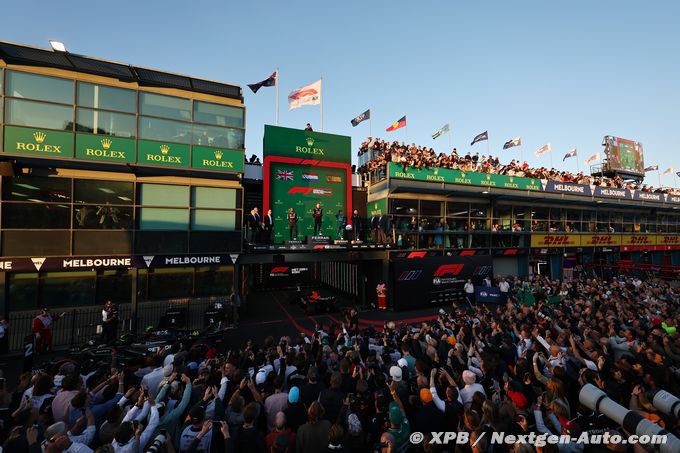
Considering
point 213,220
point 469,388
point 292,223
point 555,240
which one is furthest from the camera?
point 555,240

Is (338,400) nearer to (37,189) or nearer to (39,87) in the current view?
(37,189)

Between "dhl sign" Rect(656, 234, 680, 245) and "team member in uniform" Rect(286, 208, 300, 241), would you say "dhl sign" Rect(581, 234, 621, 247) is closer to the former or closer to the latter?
"dhl sign" Rect(656, 234, 680, 245)

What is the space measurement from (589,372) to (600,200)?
119 feet

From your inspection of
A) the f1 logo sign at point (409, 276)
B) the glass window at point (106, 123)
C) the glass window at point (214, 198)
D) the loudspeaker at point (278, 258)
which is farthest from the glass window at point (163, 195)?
the f1 logo sign at point (409, 276)

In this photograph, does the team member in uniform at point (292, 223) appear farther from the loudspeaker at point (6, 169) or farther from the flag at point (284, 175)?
the loudspeaker at point (6, 169)

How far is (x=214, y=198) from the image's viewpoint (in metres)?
16.1

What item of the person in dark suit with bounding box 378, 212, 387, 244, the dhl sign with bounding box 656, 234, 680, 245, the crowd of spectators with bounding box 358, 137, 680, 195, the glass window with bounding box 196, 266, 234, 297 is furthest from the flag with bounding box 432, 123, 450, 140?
the dhl sign with bounding box 656, 234, 680, 245

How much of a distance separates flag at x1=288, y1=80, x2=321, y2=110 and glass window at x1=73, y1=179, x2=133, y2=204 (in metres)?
11.8

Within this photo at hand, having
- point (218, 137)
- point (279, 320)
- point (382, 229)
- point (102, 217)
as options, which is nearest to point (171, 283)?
point (102, 217)

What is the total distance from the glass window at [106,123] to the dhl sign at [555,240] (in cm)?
3265

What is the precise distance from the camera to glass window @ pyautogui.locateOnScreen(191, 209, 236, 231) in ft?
51.6

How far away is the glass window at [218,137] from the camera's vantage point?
619 inches

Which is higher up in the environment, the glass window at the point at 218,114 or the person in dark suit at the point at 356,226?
the glass window at the point at 218,114

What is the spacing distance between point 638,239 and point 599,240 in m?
7.79
